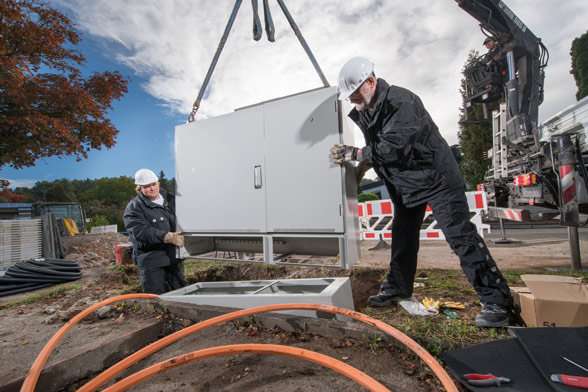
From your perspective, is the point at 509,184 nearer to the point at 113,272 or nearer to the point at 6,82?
the point at 113,272

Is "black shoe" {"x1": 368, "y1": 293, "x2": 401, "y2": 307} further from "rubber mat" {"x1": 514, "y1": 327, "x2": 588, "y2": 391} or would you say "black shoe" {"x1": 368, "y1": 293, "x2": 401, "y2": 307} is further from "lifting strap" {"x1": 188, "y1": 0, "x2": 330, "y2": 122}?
"lifting strap" {"x1": 188, "y1": 0, "x2": 330, "y2": 122}

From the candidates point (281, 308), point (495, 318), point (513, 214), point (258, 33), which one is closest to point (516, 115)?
point (513, 214)

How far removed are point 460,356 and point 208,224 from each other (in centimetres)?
214

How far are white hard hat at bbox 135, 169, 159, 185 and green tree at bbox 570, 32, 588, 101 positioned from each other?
953 inches

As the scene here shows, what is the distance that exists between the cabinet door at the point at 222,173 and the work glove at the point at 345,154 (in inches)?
26.7

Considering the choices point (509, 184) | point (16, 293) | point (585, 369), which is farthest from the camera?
point (509, 184)

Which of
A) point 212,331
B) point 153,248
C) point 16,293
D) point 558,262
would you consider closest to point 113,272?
point 16,293

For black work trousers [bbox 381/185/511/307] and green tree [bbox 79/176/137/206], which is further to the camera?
green tree [bbox 79/176/137/206]

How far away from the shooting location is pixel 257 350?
4.52ft

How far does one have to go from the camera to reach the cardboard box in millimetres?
1575

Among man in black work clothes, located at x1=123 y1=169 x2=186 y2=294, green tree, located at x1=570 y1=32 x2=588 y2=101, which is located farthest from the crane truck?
green tree, located at x1=570 y1=32 x2=588 y2=101

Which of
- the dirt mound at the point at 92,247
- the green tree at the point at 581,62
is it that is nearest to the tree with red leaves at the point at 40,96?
the dirt mound at the point at 92,247

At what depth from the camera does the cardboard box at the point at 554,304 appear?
1.58m

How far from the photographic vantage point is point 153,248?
10.1ft
